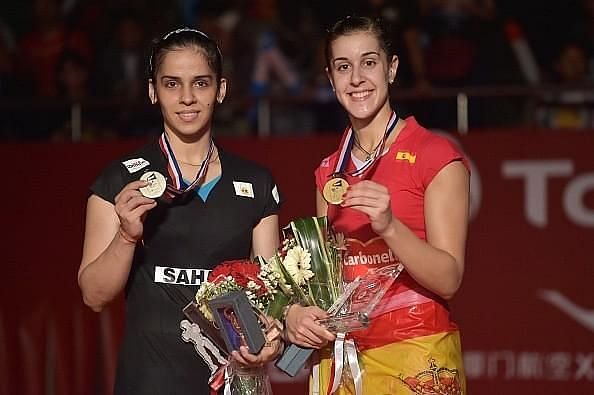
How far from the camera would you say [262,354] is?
3.62m

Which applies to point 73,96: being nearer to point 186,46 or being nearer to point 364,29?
point 186,46

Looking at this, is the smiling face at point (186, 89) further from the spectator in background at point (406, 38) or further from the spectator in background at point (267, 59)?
the spectator in background at point (267, 59)

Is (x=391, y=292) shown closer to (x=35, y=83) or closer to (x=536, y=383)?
(x=536, y=383)

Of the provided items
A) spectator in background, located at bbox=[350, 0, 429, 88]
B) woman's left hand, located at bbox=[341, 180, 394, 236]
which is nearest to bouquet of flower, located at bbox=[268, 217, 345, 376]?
woman's left hand, located at bbox=[341, 180, 394, 236]

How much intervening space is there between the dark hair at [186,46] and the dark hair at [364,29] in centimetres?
34

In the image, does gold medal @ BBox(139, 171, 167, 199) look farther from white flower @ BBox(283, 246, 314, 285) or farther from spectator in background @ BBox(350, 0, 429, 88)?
spectator in background @ BBox(350, 0, 429, 88)

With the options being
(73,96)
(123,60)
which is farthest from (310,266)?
(123,60)

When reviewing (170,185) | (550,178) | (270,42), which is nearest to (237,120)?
(270,42)

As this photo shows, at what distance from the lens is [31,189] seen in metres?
7.55

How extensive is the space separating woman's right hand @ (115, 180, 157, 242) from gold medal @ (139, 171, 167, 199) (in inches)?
0.4

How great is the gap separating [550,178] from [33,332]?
120 inches

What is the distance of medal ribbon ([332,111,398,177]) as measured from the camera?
3.69 m

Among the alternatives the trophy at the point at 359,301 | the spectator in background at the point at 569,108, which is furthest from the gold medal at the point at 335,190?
the spectator in background at the point at 569,108

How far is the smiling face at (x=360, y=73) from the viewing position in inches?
146
